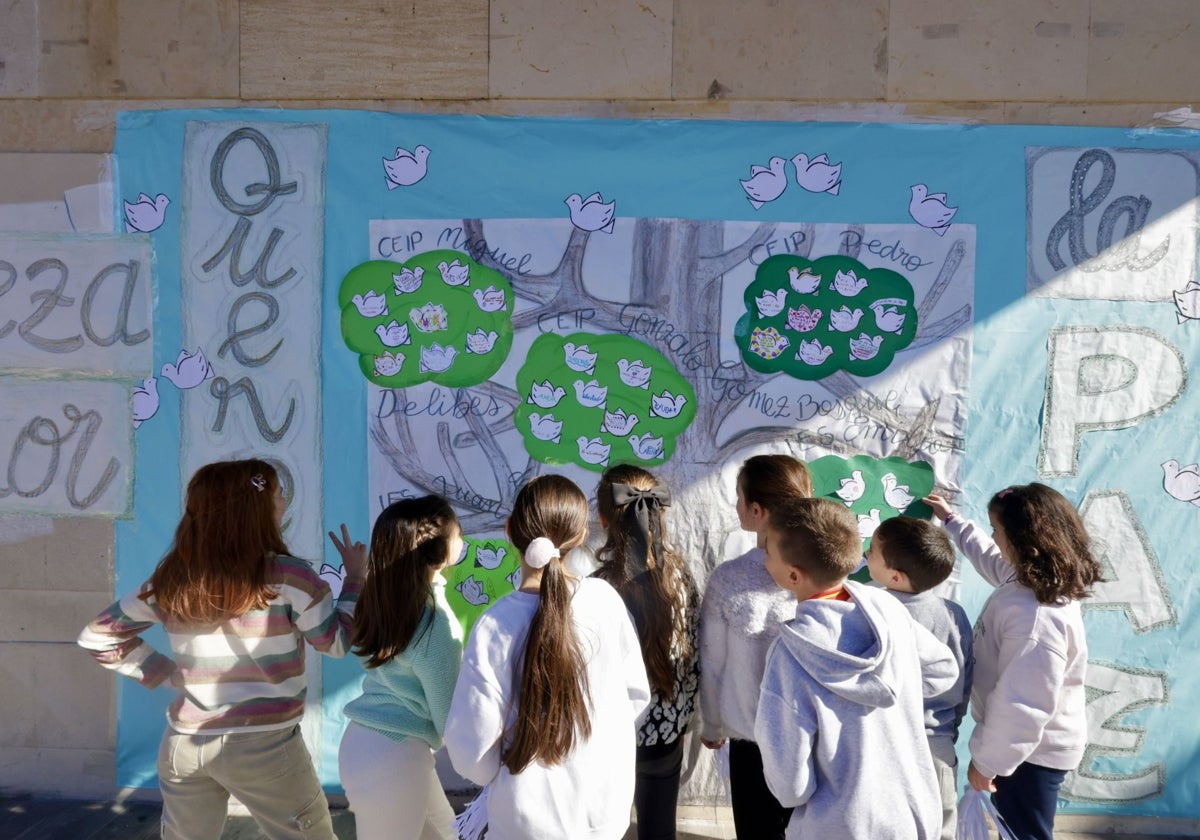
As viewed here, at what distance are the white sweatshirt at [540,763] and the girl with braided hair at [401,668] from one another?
323mm

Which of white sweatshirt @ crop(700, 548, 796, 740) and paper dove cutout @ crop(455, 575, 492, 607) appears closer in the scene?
white sweatshirt @ crop(700, 548, 796, 740)

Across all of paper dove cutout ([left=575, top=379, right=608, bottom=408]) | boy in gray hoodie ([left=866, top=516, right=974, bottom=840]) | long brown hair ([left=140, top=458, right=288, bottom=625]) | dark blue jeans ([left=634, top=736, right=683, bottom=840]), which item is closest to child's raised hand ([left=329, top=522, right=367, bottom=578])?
long brown hair ([left=140, top=458, right=288, bottom=625])

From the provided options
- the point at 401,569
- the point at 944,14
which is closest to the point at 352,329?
the point at 401,569

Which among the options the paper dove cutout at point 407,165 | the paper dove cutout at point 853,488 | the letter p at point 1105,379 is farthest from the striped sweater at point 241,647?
the letter p at point 1105,379

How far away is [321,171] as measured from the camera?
3584mm

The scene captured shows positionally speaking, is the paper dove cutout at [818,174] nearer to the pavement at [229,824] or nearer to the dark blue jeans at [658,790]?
the dark blue jeans at [658,790]

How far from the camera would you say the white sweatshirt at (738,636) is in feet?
8.21

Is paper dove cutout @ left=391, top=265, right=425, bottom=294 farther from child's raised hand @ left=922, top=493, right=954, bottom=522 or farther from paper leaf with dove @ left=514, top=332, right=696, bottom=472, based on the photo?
child's raised hand @ left=922, top=493, right=954, bottom=522

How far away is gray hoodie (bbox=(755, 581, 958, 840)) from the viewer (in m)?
1.98

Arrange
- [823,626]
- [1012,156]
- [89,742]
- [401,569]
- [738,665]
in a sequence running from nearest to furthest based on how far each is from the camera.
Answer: [823,626] → [401,569] → [738,665] → [1012,156] → [89,742]

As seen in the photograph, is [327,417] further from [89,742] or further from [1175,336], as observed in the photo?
[1175,336]

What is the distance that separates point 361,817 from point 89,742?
2.03 m

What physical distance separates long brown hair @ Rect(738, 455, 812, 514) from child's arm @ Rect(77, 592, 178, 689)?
1738mm

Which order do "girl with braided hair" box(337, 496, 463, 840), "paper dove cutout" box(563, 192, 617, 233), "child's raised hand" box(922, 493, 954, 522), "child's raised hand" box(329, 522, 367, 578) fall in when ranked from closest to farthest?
"girl with braided hair" box(337, 496, 463, 840), "child's raised hand" box(329, 522, 367, 578), "child's raised hand" box(922, 493, 954, 522), "paper dove cutout" box(563, 192, 617, 233)
